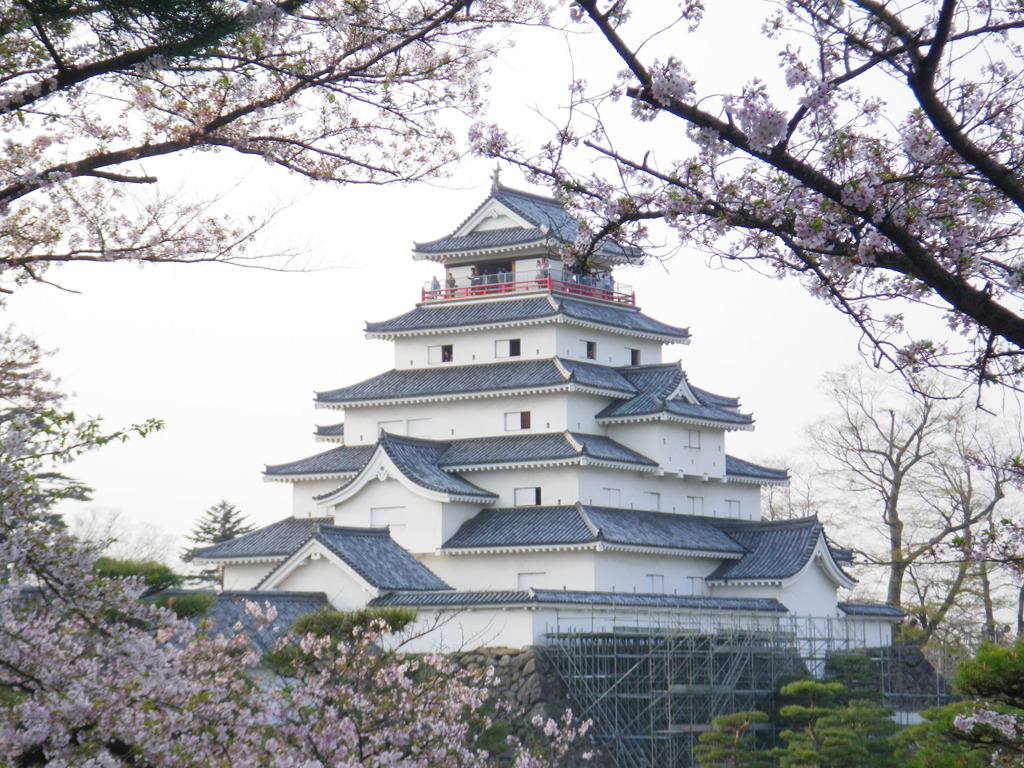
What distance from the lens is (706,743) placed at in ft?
95.7

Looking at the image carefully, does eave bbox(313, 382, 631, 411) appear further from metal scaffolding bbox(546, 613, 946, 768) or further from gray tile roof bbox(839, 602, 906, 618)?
gray tile roof bbox(839, 602, 906, 618)

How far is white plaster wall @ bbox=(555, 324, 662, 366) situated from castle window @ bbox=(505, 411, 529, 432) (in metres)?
2.15

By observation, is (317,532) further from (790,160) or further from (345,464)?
(790,160)

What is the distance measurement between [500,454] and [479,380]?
272 centimetres

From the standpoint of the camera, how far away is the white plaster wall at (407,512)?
118 ft

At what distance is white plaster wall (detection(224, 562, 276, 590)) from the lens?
37.5 meters

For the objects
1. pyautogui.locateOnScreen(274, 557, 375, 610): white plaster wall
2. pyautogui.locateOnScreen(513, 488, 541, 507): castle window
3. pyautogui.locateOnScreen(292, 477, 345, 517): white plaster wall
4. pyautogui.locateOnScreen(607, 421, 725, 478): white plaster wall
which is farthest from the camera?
pyautogui.locateOnScreen(292, 477, 345, 517): white plaster wall

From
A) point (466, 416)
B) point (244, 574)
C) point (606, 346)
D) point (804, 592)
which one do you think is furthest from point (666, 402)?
point (244, 574)

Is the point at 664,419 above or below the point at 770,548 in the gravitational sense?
Answer: above

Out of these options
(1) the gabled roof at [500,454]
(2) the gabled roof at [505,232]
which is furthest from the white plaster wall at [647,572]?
(2) the gabled roof at [505,232]

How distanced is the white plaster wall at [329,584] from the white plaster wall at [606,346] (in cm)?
1087

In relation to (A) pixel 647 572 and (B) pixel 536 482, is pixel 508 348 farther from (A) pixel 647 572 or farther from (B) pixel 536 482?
(A) pixel 647 572

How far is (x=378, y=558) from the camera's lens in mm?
32281

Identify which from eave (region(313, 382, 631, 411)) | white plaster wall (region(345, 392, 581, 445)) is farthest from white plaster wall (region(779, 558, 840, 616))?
white plaster wall (region(345, 392, 581, 445))
